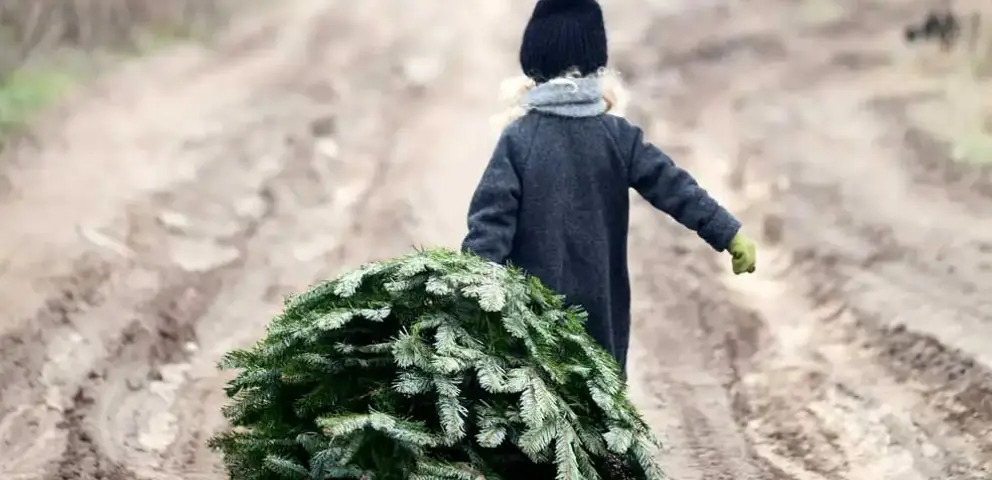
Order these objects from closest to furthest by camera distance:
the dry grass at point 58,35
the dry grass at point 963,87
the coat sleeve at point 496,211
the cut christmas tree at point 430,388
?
the cut christmas tree at point 430,388 → the coat sleeve at point 496,211 → the dry grass at point 58,35 → the dry grass at point 963,87

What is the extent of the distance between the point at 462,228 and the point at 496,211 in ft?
3.51

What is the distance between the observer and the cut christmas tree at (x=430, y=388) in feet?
2.95

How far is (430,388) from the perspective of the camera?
0.92 m

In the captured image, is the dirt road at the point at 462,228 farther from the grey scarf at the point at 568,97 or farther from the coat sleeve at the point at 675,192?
the grey scarf at the point at 568,97

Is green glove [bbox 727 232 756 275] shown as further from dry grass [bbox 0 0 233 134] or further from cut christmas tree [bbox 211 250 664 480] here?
dry grass [bbox 0 0 233 134]

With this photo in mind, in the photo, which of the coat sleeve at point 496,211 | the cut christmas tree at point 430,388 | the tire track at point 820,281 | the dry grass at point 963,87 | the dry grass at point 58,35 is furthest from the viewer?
the dry grass at point 963,87

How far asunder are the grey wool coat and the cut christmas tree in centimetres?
31

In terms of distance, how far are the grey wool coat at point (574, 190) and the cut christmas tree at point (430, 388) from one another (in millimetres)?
312

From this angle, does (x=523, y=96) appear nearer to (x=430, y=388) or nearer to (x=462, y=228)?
(x=430, y=388)

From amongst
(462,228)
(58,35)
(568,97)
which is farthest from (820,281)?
(58,35)


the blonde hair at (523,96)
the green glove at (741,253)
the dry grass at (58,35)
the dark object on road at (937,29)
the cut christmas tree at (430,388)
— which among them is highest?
the dark object on road at (937,29)

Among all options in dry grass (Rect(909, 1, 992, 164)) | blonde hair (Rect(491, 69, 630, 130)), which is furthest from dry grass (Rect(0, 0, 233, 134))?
dry grass (Rect(909, 1, 992, 164))

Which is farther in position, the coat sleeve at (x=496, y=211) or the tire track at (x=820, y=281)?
the tire track at (x=820, y=281)

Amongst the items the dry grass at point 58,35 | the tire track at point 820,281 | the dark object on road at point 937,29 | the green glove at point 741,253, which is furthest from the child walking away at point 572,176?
the dark object on road at point 937,29
